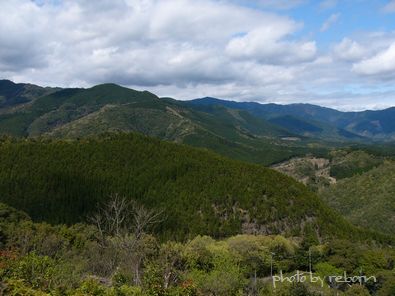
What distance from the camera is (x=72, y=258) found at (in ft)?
304

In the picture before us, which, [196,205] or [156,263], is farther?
[196,205]

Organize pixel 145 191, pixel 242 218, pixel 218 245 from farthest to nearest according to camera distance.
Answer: pixel 145 191 < pixel 242 218 < pixel 218 245

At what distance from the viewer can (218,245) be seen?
125062mm

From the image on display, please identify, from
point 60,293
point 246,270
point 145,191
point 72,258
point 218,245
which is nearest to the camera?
point 60,293

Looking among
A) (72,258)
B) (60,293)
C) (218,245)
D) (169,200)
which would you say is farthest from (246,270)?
(169,200)

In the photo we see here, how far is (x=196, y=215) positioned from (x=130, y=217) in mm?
26600

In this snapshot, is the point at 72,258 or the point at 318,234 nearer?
the point at 72,258

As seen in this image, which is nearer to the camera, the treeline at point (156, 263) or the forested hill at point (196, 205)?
the treeline at point (156, 263)

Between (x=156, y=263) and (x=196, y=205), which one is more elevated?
(x=156, y=263)

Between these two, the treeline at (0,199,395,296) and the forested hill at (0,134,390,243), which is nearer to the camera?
the treeline at (0,199,395,296)

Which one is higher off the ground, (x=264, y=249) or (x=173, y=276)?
(x=173, y=276)

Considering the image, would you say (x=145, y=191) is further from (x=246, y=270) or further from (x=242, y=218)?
(x=246, y=270)

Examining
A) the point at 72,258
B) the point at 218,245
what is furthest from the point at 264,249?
the point at 72,258

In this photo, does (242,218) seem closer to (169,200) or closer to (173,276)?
(169,200)
